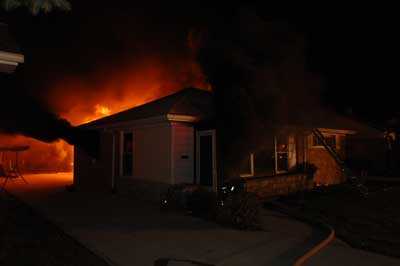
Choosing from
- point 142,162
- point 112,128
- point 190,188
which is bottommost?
point 190,188

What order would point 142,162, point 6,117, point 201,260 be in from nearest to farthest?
point 201,260 → point 142,162 → point 6,117

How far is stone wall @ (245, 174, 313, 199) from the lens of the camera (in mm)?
10747

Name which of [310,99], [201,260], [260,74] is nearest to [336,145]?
[310,99]

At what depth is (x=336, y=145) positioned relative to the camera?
1553 cm

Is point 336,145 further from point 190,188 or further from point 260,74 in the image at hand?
point 190,188

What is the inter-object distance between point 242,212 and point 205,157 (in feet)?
11.4

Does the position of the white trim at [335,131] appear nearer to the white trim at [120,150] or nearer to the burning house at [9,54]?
the white trim at [120,150]

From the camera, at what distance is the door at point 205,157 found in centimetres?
995

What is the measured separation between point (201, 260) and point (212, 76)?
6.22 m

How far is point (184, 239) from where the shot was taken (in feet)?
20.1

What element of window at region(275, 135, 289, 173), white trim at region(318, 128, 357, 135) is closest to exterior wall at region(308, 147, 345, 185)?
white trim at region(318, 128, 357, 135)

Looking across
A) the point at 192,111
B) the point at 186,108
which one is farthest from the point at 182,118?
the point at 186,108

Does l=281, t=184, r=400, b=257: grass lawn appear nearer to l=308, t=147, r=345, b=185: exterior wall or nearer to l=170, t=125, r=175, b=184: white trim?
l=308, t=147, r=345, b=185: exterior wall

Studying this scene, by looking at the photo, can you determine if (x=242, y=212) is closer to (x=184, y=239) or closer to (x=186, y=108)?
(x=184, y=239)
